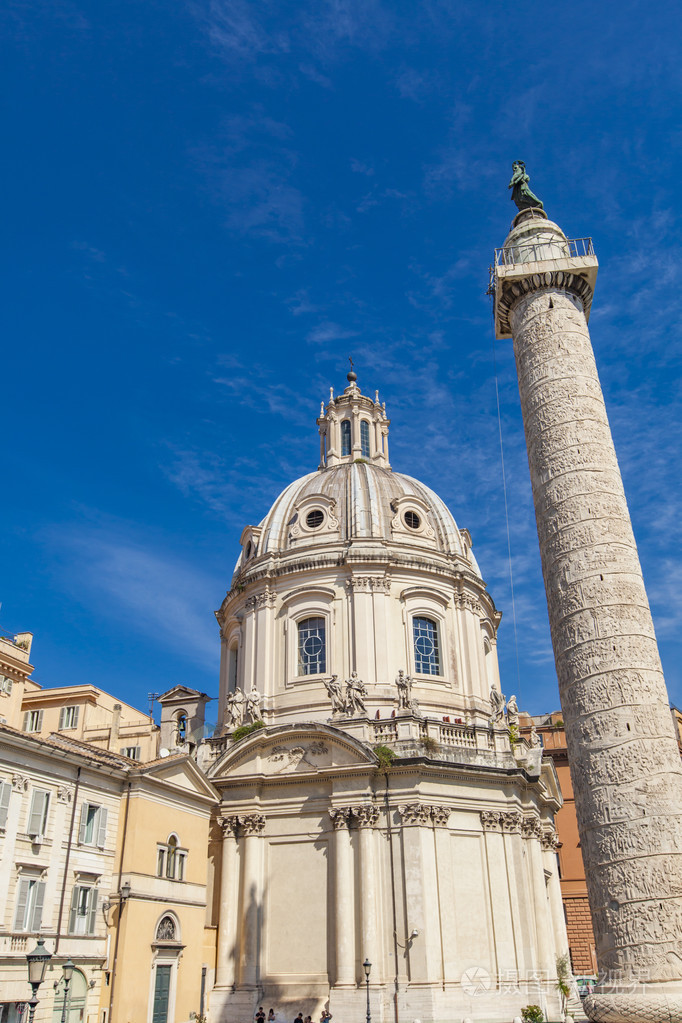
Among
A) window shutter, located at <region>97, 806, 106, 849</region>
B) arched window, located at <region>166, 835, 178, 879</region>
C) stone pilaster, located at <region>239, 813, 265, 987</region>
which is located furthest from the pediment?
window shutter, located at <region>97, 806, 106, 849</region>

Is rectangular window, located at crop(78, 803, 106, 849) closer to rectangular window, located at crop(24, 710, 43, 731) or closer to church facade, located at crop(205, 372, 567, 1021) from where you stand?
church facade, located at crop(205, 372, 567, 1021)

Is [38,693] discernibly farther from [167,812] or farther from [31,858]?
[31,858]

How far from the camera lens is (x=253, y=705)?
120 ft

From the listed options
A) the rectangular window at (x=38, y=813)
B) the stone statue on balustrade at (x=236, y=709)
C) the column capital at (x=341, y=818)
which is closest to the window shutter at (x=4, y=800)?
the rectangular window at (x=38, y=813)

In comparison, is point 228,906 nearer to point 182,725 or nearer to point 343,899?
point 343,899

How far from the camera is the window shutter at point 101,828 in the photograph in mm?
25859

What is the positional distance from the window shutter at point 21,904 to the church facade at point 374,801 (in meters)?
10.3

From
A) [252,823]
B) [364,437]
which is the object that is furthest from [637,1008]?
[364,437]

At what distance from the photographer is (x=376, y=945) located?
29047 mm

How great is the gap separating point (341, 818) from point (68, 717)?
20711 mm

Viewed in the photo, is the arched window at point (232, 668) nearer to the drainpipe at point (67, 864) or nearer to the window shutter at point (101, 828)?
the window shutter at point (101, 828)

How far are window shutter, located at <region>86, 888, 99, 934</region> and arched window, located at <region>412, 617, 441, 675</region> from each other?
16666 millimetres

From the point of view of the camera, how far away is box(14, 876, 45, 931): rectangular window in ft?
73.8

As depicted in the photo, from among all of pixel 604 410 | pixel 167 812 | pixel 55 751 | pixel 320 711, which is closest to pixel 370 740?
pixel 320 711
